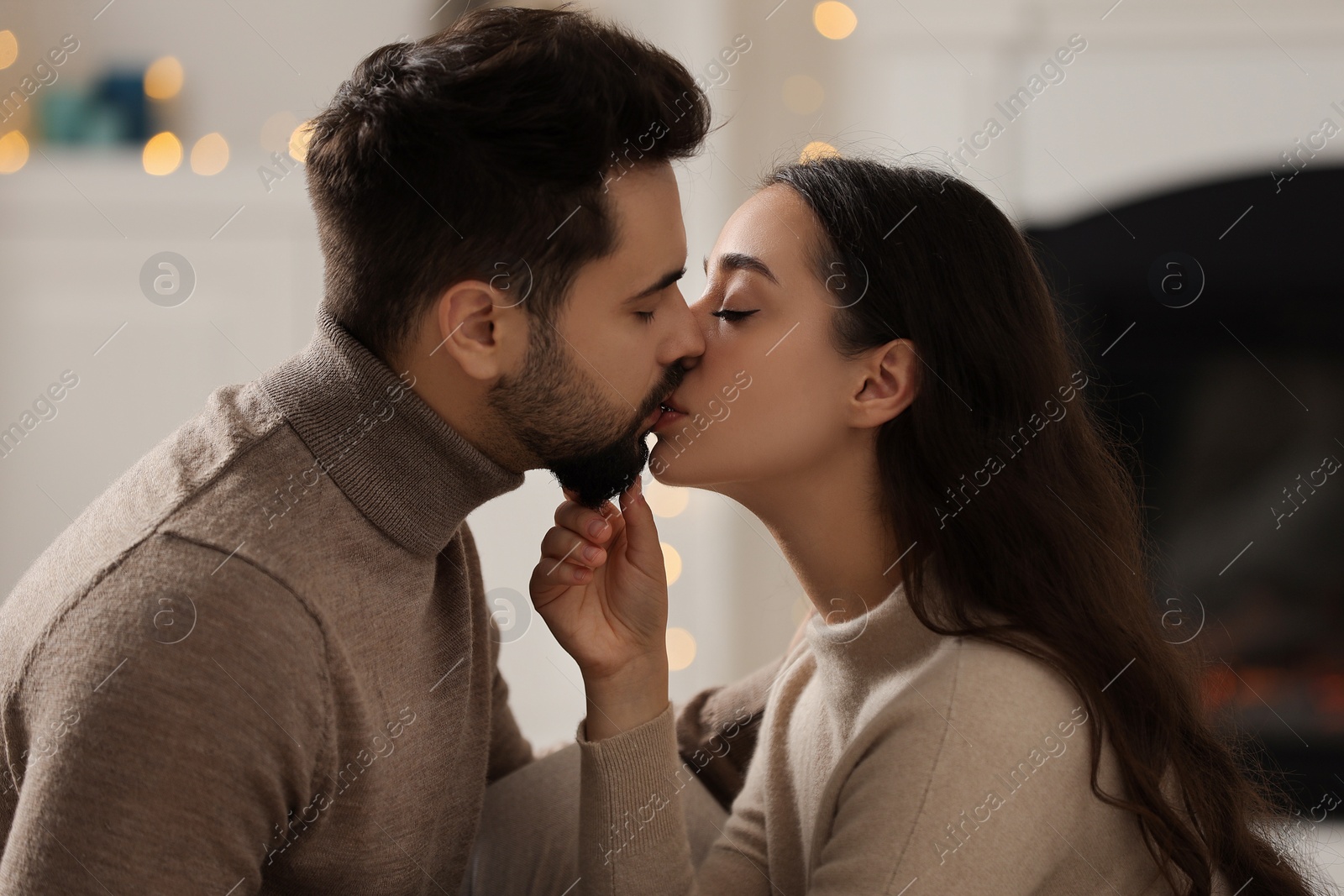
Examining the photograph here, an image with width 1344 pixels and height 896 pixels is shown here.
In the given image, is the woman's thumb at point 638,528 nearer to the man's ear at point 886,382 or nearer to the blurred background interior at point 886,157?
the man's ear at point 886,382

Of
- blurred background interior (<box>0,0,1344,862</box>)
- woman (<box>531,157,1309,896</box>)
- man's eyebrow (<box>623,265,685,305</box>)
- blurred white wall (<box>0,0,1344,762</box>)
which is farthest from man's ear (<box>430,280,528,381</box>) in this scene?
blurred white wall (<box>0,0,1344,762</box>)

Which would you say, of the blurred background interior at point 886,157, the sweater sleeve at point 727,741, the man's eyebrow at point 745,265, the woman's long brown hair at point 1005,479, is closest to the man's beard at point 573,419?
the man's eyebrow at point 745,265

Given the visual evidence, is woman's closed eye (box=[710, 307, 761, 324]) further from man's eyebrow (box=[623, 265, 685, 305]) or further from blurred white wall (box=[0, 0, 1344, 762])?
blurred white wall (box=[0, 0, 1344, 762])

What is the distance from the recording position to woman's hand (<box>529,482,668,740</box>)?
119 centimetres

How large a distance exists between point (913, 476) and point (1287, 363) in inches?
54.5

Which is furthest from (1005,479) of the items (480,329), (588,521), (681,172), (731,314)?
(681,172)

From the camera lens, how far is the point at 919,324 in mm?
1200

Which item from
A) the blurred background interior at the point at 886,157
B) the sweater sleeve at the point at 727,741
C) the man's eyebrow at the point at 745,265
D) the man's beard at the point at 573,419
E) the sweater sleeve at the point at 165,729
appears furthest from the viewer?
the blurred background interior at the point at 886,157

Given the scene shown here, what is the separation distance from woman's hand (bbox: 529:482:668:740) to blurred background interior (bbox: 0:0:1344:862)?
105 centimetres

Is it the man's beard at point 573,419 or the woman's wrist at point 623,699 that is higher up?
the man's beard at point 573,419

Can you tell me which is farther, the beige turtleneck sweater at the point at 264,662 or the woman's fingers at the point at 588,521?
the woman's fingers at the point at 588,521

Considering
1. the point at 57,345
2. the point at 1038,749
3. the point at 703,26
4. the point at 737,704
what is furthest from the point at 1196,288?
the point at 57,345

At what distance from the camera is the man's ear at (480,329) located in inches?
42.2

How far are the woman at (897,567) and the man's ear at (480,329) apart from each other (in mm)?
215
